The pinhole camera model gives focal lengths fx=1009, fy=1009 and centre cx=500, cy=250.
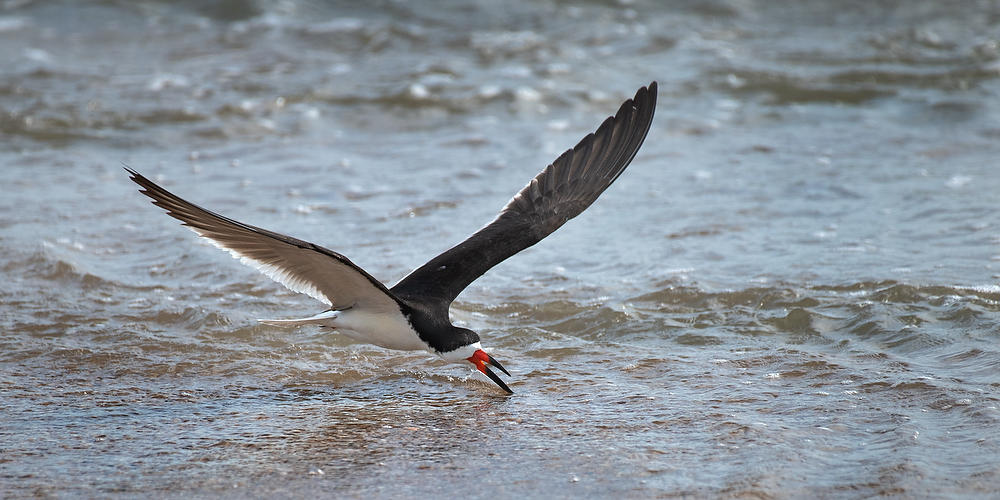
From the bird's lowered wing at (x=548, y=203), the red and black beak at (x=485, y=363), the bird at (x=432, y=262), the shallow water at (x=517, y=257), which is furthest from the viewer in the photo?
the bird's lowered wing at (x=548, y=203)

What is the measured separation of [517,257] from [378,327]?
6.33ft

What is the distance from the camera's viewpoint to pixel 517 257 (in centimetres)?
604

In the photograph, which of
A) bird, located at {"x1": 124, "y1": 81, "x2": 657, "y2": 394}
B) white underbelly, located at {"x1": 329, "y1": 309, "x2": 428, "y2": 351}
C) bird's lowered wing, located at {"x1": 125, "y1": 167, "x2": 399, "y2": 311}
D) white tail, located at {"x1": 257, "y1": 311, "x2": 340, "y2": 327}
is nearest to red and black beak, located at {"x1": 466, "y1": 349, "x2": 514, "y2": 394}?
bird, located at {"x1": 124, "y1": 81, "x2": 657, "y2": 394}

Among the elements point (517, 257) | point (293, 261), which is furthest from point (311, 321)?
point (517, 257)

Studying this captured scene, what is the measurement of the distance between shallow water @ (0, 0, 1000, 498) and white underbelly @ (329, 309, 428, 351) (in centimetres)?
25

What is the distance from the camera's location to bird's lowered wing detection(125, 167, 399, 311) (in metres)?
3.64

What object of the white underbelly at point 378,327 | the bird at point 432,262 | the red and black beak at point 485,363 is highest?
the bird at point 432,262

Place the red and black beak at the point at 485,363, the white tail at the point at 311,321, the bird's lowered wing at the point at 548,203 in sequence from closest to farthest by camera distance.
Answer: the white tail at the point at 311,321, the red and black beak at the point at 485,363, the bird's lowered wing at the point at 548,203

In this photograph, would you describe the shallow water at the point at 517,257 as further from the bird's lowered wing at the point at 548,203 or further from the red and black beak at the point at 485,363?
the bird's lowered wing at the point at 548,203

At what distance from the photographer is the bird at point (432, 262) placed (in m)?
3.86

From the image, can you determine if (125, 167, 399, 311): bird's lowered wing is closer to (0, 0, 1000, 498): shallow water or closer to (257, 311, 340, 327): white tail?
(257, 311, 340, 327): white tail

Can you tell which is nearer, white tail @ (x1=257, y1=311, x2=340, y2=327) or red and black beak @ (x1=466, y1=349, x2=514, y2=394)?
white tail @ (x1=257, y1=311, x2=340, y2=327)

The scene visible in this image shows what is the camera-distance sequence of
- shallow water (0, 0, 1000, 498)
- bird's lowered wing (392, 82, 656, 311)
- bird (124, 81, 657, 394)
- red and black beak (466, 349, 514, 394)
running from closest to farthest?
1. shallow water (0, 0, 1000, 498)
2. bird (124, 81, 657, 394)
3. red and black beak (466, 349, 514, 394)
4. bird's lowered wing (392, 82, 656, 311)

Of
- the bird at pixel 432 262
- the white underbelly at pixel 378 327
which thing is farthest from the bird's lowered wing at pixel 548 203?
the white underbelly at pixel 378 327
